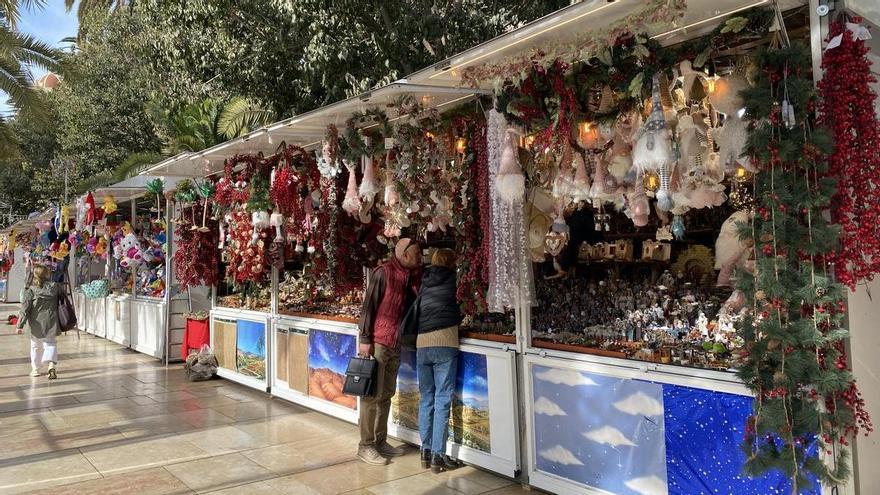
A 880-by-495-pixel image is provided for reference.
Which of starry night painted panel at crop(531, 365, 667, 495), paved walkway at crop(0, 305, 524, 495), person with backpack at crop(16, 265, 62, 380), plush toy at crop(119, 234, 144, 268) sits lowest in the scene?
paved walkway at crop(0, 305, 524, 495)

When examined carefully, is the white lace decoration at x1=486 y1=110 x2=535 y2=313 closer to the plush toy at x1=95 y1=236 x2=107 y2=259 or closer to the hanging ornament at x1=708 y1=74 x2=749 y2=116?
the hanging ornament at x1=708 y1=74 x2=749 y2=116

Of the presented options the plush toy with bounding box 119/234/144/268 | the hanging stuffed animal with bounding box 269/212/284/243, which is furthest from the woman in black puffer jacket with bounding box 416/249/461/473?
the plush toy with bounding box 119/234/144/268

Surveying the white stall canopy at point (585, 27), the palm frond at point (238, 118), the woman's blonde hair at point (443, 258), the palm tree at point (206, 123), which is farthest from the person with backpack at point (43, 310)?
the white stall canopy at point (585, 27)

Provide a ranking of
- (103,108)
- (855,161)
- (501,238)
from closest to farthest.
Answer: (855,161) → (501,238) → (103,108)

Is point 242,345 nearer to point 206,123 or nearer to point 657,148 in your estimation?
point 657,148

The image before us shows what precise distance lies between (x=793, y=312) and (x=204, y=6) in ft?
31.7

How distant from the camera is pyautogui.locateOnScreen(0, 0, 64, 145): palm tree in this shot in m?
10.9

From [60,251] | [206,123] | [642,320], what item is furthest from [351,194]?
[206,123]

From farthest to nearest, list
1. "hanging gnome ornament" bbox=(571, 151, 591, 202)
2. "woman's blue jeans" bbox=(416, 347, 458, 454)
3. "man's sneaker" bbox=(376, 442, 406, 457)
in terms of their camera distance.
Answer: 1. "man's sneaker" bbox=(376, 442, 406, 457)
2. "woman's blue jeans" bbox=(416, 347, 458, 454)
3. "hanging gnome ornament" bbox=(571, 151, 591, 202)

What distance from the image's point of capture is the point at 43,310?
30.1 ft

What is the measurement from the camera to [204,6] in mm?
9961

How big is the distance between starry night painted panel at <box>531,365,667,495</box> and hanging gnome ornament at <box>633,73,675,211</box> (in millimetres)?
1197

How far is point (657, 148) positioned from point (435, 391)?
8.76ft

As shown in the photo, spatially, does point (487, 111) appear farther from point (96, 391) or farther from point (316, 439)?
point (96, 391)
